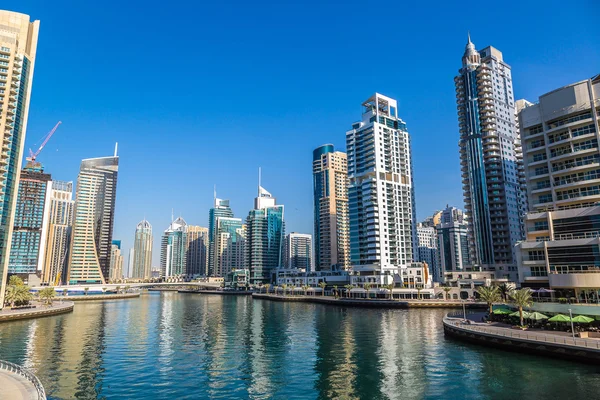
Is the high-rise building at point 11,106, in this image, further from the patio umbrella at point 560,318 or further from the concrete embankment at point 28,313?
the patio umbrella at point 560,318

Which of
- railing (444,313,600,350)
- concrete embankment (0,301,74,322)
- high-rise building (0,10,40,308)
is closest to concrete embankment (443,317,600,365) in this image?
railing (444,313,600,350)

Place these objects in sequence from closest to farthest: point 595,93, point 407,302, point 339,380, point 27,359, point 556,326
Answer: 1. point 339,380
2. point 27,359
3. point 556,326
4. point 595,93
5. point 407,302

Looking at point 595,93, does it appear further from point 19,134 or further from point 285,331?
point 19,134

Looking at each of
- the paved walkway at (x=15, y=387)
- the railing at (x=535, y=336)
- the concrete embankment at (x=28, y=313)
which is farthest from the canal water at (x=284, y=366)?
the concrete embankment at (x=28, y=313)

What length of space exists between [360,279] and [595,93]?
12987cm

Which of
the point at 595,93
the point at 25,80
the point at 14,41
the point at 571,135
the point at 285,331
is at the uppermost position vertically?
the point at 14,41

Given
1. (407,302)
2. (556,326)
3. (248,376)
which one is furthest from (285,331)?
(407,302)

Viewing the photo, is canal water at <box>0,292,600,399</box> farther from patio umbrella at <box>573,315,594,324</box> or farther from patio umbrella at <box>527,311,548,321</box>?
patio umbrella at <box>527,311,548,321</box>

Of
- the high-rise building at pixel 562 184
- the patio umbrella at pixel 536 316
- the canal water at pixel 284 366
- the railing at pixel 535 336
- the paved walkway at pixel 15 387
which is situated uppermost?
the high-rise building at pixel 562 184

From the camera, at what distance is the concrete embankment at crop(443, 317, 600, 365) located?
5112 centimetres

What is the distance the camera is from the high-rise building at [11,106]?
123m

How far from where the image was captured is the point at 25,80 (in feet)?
443

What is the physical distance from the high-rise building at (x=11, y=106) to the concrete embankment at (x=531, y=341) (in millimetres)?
134528

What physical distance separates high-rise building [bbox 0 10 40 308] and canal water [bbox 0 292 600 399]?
166 ft
